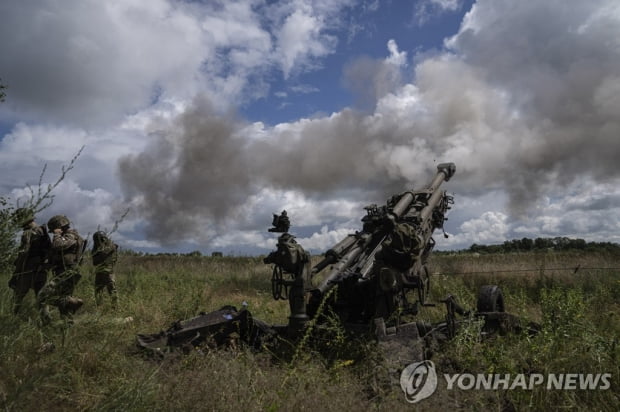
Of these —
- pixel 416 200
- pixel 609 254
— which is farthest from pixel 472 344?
pixel 609 254

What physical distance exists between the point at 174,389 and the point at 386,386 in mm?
1936

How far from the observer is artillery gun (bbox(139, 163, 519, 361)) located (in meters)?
5.68

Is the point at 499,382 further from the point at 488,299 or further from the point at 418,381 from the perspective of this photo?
the point at 488,299

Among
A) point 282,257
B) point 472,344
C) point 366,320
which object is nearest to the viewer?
point 472,344

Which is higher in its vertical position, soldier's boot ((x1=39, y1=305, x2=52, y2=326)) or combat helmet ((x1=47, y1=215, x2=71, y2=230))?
combat helmet ((x1=47, y1=215, x2=71, y2=230))

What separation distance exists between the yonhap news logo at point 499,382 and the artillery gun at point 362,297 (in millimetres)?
365

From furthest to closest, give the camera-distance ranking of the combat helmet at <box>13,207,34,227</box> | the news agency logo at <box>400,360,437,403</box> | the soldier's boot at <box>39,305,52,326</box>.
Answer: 1. the news agency logo at <box>400,360,437,403</box>
2. the soldier's boot at <box>39,305,52,326</box>
3. the combat helmet at <box>13,207,34,227</box>

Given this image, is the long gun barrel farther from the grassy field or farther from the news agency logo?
the news agency logo

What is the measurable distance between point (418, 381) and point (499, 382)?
2.61ft

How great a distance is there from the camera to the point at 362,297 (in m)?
6.56

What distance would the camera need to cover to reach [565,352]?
4.70 m

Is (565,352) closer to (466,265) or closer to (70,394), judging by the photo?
(70,394)

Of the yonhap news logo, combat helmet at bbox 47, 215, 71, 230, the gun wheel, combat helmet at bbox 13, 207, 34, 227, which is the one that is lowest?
the yonhap news logo

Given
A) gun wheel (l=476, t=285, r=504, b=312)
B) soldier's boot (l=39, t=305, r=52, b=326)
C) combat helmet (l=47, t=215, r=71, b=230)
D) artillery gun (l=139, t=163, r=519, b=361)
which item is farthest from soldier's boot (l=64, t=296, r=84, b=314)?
gun wheel (l=476, t=285, r=504, b=312)
